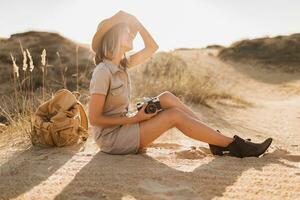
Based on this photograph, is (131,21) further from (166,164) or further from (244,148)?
(244,148)

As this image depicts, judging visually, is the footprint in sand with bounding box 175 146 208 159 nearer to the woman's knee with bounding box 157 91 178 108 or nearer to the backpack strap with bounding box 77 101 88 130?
the woman's knee with bounding box 157 91 178 108

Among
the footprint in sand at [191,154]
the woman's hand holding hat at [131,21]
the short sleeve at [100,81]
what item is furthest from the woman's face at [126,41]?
the footprint in sand at [191,154]

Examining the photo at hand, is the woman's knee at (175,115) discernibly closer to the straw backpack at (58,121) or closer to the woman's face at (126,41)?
the woman's face at (126,41)

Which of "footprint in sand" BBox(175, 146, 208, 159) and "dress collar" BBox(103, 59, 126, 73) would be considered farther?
"footprint in sand" BBox(175, 146, 208, 159)

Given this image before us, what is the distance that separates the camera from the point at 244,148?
3.95 meters

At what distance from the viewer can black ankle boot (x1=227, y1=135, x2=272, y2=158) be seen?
395 cm

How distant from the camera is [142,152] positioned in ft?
13.5

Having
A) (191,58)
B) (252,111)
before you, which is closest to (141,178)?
(252,111)

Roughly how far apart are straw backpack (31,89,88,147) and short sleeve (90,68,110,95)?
1.77ft

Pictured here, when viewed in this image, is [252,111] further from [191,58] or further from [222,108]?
[191,58]

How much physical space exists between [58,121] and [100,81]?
712 millimetres

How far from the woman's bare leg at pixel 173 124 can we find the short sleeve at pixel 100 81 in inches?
16.5

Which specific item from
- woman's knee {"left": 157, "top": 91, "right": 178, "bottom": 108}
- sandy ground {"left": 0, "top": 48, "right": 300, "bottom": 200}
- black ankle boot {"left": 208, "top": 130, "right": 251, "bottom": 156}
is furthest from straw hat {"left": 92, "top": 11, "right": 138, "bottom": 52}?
black ankle boot {"left": 208, "top": 130, "right": 251, "bottom": 156}

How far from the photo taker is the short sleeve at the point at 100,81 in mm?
3811
